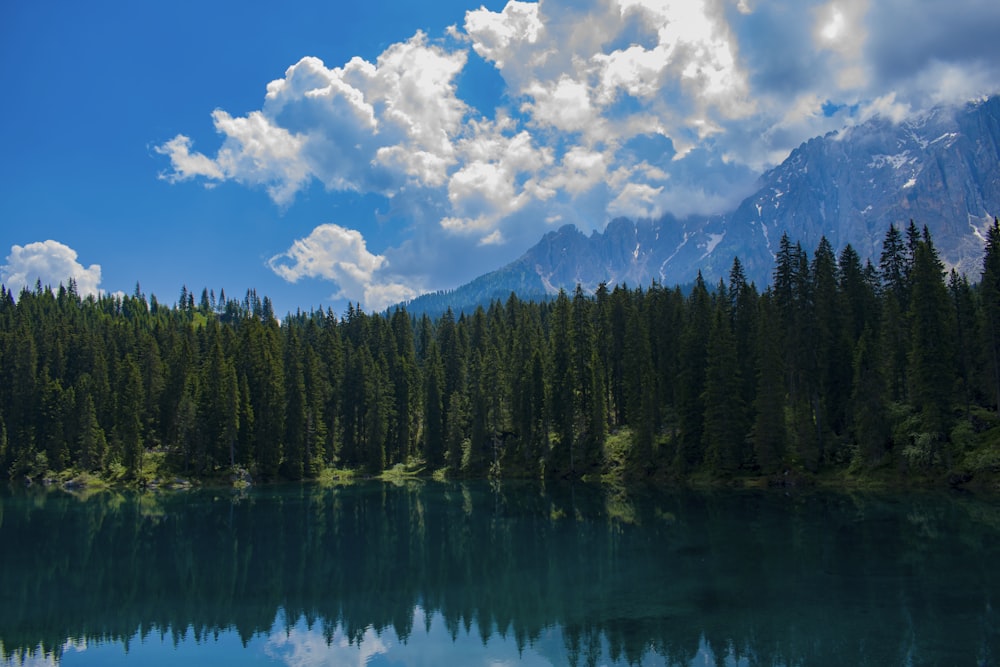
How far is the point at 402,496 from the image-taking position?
241 feet

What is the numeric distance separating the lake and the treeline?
39.2 ft

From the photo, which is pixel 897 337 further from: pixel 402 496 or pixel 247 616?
pixel 247 616

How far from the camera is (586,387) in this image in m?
87.9

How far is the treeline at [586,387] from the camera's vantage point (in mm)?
62125

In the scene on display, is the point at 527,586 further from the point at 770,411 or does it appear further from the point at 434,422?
the point at 434,422

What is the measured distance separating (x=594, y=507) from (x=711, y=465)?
780 inches

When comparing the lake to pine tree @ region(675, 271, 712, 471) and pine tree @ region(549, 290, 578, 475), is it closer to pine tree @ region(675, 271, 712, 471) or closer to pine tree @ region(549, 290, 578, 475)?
pine tree @ region(675, 271, 712, 471)

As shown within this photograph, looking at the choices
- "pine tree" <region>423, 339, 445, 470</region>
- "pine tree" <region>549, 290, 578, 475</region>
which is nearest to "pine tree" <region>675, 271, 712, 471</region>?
"pine tree" <region>549, 290, 578, 475</region>

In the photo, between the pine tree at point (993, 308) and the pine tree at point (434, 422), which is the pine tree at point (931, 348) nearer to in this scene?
the pine tree at point (993, 308)

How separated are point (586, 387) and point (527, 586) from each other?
55.9 m

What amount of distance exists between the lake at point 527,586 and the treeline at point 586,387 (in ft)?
39.2

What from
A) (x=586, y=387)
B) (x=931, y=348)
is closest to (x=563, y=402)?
(x=586, y=387)

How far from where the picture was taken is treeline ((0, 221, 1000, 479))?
6212cm

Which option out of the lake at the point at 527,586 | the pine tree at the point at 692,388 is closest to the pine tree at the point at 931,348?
the lake at the point at 527,586
